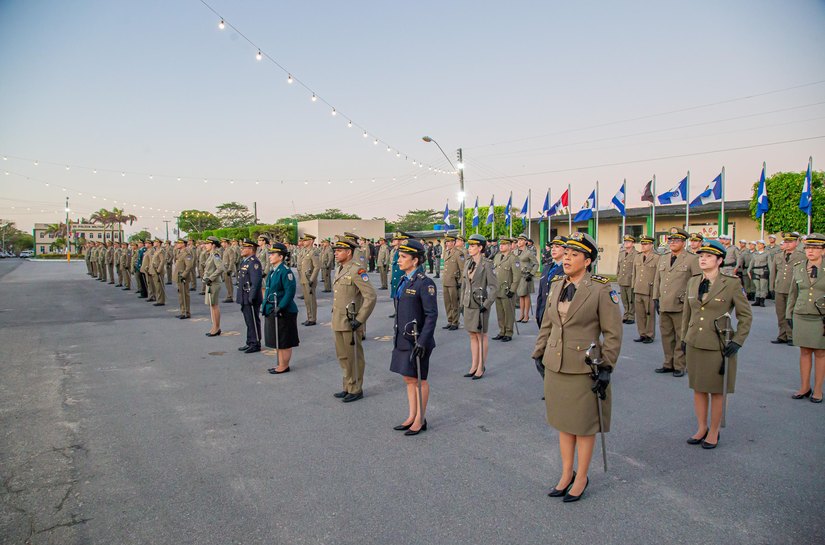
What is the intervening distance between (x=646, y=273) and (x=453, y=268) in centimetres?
403

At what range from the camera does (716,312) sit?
4.80 m

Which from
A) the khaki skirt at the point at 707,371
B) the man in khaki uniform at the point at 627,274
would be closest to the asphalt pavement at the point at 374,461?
the khaki skirt at the point at 707,371

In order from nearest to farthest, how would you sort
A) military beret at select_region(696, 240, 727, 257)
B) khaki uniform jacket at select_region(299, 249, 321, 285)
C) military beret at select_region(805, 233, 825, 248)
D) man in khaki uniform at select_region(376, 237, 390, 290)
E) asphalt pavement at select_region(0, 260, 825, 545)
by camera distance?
1. asphalt pavement at select_region(0, 260, 825, 545)
2. military beret at select_region(696, 240, 727, 257)
3. military beret at select_region(805, 233, 825, 248)
4. khaki uniform jacket at select_region(299, 249, 321, 285)
5. man in khaki uniform at select_region(376, 237, 390, 290)

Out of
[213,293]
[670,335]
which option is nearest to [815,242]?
[670,335]

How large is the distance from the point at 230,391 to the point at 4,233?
551 ft

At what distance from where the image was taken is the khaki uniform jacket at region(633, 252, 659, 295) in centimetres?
884

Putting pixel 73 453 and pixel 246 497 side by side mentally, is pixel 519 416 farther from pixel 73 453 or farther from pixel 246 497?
pixel 73 453

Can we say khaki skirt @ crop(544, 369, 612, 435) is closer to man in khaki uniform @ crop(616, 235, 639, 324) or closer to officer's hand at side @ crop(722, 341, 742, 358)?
officer's hand at side @ crop(722, 341, 742, 358)

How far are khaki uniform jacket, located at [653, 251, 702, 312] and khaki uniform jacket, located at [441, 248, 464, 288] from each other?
4.65 m

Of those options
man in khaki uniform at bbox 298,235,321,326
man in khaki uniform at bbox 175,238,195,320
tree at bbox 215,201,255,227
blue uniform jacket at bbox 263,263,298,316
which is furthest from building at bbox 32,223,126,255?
blue uniform jacket at bbox 263,263,298,316

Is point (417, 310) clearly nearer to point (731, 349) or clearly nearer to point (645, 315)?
point (731, 349)

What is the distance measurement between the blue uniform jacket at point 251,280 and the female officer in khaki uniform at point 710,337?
6.74 m

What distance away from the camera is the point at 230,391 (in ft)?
21.7

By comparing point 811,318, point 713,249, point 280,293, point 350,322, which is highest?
point 713,249
